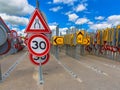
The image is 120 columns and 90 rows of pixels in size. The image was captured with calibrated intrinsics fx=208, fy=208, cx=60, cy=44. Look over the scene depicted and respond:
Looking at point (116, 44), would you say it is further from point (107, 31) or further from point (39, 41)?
point (39, 41)

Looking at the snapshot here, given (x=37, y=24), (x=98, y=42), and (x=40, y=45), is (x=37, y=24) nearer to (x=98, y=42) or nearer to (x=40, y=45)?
(x=40, y=45)

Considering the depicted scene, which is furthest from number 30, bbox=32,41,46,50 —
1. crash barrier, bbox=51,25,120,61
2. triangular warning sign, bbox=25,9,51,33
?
crash barrier, bbox=51,25,120,61

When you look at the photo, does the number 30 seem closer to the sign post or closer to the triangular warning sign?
the sign post

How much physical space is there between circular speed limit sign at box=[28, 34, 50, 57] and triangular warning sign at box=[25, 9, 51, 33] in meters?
0.31

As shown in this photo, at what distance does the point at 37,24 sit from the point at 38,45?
67 centimetres

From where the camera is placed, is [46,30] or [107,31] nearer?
[46,30]

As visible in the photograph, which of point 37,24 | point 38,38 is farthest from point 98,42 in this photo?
point 38,38

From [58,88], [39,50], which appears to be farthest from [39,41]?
[58,88]

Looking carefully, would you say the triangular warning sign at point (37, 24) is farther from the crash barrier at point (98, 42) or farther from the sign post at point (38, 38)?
the crash barrier at point (98, 42)

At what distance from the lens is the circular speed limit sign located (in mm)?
5855

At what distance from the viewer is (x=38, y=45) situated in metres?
5.90

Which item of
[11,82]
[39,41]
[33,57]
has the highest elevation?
[39,41]

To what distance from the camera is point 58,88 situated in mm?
6230

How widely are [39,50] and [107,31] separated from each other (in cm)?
1408
